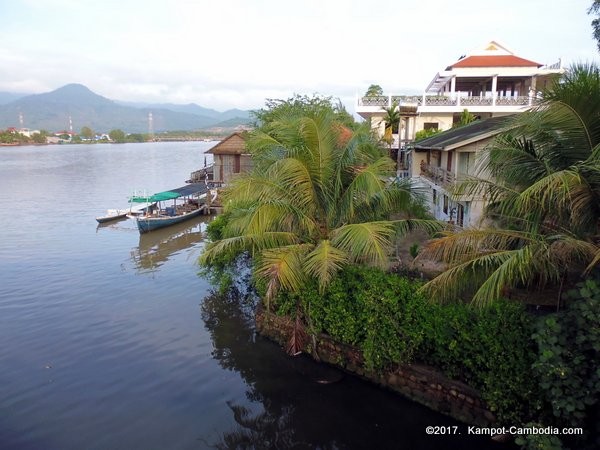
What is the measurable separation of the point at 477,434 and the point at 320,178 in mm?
6354

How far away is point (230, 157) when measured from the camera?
35.7 metres

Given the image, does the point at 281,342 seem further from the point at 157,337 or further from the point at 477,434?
the point at 477,434

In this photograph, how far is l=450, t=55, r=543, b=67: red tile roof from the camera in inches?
1437

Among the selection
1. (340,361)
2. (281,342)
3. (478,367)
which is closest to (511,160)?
(478,367)

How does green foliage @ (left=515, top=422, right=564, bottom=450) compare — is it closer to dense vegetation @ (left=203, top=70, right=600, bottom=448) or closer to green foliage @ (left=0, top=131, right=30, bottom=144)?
dense vegetation @ (left=203, top=70, right=600, bottom=448)

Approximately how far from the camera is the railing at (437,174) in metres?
17.0

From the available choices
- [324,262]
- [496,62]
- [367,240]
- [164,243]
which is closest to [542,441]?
[367,240]

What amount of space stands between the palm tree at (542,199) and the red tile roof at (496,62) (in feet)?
106

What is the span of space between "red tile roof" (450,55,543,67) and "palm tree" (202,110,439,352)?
29.9 metres

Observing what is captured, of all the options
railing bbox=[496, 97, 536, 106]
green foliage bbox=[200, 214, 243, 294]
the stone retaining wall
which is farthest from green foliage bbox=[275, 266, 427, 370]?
railing bbox=[496, 97, 536, 106]

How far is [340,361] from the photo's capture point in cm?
1090

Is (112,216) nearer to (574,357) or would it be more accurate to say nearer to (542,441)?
(542,441)

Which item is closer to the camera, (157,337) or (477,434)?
(477,434)

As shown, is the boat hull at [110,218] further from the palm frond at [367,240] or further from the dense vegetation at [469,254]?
the palm frond at [367,240]
